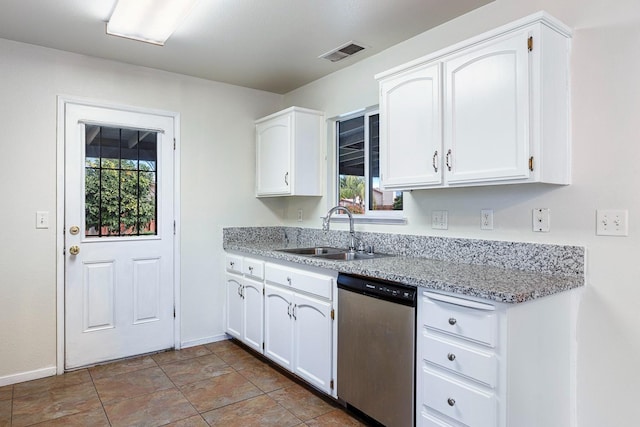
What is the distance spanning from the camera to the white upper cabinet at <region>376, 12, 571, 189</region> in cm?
178

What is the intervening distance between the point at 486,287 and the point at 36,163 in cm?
307

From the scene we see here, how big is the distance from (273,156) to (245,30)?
1.21 metres

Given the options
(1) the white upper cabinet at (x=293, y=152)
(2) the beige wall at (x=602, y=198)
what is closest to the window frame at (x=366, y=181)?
(1) the white upper cabinet at (x=293, y=152)

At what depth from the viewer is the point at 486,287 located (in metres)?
1.63

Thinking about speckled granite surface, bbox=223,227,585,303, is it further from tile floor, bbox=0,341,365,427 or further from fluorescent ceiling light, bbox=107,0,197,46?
fluorescent ceiling light, bbox=107,0,197,46

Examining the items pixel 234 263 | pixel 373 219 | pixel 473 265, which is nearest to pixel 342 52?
pixel 373 219

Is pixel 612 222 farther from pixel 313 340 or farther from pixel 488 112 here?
pixel 313 340

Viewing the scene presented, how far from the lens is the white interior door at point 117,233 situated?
9.98 ft

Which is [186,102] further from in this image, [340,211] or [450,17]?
[450,17]

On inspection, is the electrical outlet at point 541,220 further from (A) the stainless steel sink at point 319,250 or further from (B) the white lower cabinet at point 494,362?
(A) the stainless steel sink at point 319,250

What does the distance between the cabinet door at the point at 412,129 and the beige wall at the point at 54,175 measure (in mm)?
1767

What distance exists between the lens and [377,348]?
6.87ft

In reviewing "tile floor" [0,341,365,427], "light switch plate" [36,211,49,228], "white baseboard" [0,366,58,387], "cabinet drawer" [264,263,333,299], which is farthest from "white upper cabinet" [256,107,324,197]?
"white baseboard" [0,366,58,387]

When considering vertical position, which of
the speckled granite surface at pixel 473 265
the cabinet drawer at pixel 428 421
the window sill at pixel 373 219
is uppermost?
the window sill at pixel 373 219
